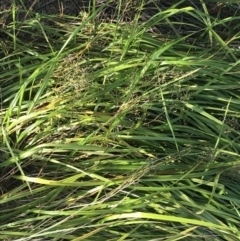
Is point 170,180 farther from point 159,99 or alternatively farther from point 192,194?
point 159,99

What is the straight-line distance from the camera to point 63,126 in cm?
136

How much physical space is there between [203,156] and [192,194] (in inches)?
5.0

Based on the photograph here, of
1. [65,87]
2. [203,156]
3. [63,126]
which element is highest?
[65,87]

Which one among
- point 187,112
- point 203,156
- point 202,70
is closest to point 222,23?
point 202,70

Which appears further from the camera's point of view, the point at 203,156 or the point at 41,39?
the point at 41,39

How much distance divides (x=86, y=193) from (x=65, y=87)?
327mm

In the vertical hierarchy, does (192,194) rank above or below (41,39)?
below

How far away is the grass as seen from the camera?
4.28 feet

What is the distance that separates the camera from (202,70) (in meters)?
1.39

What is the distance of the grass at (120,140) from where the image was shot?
1.30m

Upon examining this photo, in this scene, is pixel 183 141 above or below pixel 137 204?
above

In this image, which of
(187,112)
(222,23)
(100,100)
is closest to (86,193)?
(100,100)

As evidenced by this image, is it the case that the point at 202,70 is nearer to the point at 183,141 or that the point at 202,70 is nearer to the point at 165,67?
the point at 165,67

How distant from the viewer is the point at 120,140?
1.35 metres
